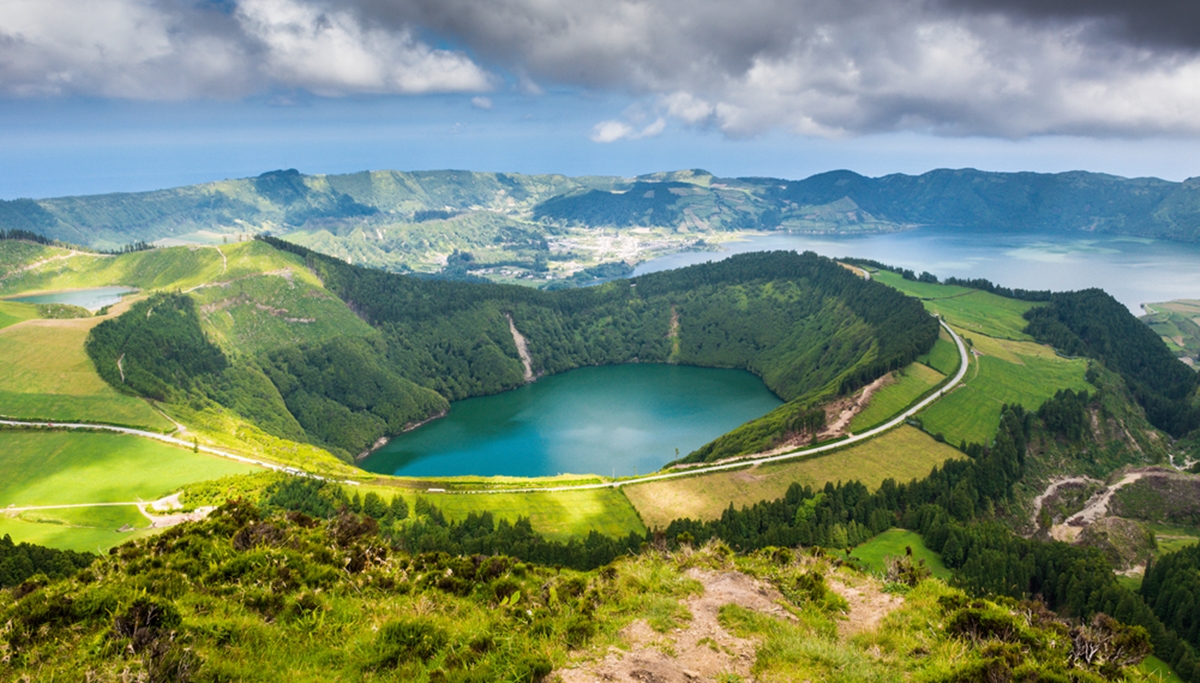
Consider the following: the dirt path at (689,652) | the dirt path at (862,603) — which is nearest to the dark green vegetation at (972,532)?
the dirt path at (862,603)

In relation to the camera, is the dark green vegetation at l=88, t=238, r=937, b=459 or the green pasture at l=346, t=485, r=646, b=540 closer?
the green pasture at l=346, t=485, r=646, b=540

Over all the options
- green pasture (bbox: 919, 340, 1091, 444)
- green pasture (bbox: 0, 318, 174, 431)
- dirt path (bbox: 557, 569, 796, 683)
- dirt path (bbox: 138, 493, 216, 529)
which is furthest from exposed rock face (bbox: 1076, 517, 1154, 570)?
green pasture (bbox: 0, 318, 174, 431)

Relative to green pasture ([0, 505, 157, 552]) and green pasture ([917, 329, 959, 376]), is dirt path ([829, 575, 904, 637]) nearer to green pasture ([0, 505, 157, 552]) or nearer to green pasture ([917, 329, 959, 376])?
green pasture ([0, 505, 157, 552])

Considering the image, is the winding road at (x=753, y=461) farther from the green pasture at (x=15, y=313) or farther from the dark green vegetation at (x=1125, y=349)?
the green pasture at (x=15, y=313)

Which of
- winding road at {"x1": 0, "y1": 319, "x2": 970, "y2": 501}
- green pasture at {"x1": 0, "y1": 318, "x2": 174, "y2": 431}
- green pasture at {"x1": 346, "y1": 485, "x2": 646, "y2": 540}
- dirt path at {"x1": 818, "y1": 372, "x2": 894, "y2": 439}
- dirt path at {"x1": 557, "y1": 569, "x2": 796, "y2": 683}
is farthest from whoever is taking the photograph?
green pasture at {"x1": 0, "y1": 318, "x2": 174, "y2": 431}

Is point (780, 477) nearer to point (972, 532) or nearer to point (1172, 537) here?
point (972, 532)

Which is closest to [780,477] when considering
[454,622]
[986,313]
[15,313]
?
[454,622]
